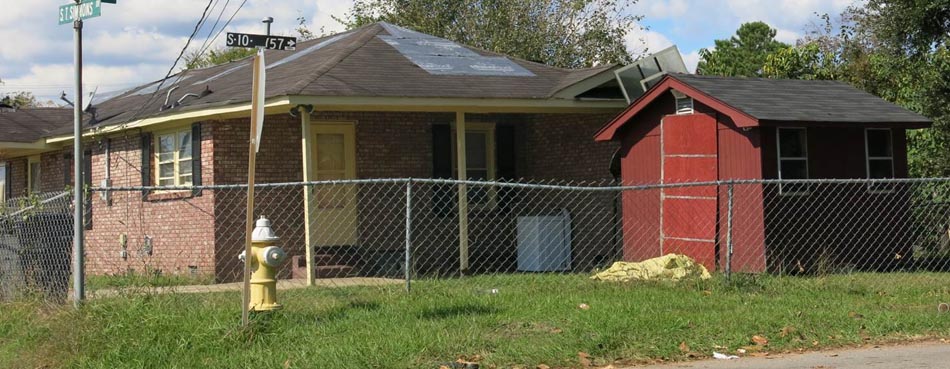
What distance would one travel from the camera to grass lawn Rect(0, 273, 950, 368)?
8.01 meters

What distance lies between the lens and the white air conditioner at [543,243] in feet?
56.2

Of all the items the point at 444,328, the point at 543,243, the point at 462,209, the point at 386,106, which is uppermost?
the point at 386,106

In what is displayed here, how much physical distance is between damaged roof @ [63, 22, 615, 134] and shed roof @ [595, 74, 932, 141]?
141 centimetres

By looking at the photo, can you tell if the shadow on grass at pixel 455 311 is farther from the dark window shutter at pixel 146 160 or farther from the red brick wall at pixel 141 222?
the dark window shutter at pixel 146 160

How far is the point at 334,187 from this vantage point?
55.1ft

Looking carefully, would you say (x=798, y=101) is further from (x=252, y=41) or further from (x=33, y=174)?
(x=33, y=174)

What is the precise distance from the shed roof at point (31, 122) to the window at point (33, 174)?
0.75 metres

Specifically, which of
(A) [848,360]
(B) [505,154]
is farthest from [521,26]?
(A) [848,360]

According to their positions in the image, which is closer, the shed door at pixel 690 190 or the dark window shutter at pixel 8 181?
the shed door at pixel 690 190

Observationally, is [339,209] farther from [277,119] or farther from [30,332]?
[30,332]

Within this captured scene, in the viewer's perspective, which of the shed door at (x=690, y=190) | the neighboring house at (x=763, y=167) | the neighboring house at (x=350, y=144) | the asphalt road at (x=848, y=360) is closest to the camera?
the asphalt road at (x=848, y=360)

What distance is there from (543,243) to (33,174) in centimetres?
1133

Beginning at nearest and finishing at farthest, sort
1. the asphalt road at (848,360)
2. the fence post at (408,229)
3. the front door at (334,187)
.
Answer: the asphalt road at (848,360), the fence post at (408,229), the front door at (334,187)

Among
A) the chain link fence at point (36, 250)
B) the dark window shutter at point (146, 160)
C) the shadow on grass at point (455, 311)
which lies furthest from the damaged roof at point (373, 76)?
the shadow on grass at point (455, 311)
